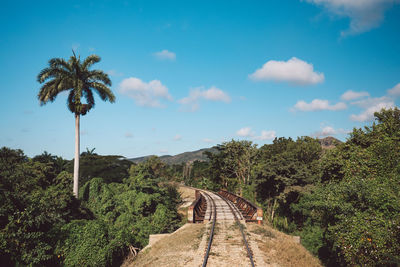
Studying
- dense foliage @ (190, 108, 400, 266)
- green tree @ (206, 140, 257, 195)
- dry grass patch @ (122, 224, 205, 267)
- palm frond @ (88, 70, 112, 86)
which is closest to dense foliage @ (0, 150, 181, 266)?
dry grass patch @ (122, 224, 205, 267)

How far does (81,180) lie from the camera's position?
1180 inches

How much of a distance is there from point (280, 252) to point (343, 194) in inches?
202

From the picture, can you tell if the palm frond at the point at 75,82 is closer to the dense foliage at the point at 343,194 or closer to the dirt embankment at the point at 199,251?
the dirt embankment at the point at 199,251

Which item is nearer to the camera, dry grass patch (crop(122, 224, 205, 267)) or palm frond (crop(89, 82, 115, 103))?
dry grass patch (crop(122, 224, 205, 267))

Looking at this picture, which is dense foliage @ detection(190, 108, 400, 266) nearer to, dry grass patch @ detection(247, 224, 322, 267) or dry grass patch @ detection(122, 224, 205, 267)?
dry grass patch @ detection(247, 224, 322, 267)

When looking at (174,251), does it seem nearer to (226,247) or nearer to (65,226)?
(226,247)

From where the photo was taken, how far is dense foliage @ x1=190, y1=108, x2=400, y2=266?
9953 mm

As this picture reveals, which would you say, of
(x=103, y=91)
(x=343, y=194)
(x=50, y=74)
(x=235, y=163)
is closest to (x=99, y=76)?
(x=103, y=91)

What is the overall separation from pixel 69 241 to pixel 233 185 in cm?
3558

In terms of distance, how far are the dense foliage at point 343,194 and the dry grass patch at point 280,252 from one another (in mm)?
1941

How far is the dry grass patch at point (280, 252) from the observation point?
954cm

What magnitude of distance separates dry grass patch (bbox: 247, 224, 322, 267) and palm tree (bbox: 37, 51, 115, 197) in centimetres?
1468

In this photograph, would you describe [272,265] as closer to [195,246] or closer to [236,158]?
[195,246]

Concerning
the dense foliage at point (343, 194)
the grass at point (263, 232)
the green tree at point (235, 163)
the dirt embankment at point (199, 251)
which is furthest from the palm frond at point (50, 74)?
the green tree at point (235, 163)
